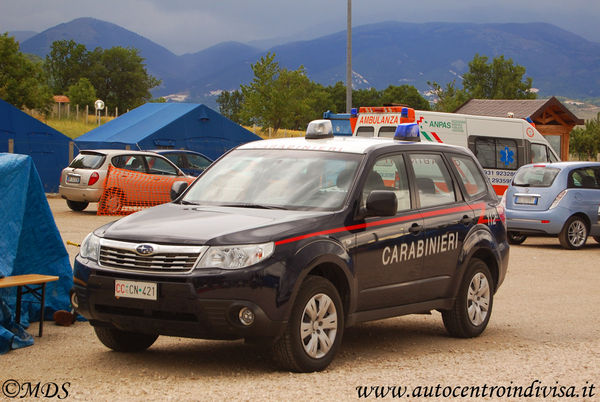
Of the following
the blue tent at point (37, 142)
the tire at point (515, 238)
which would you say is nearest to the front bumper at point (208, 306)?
the tire at point (515, 238)

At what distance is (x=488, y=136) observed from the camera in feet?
78.7

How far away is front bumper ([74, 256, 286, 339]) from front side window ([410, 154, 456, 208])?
2367mm

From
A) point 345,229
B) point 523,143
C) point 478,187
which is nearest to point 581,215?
point 523,143

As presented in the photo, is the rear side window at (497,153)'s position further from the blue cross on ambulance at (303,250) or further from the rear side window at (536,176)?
the blue cross on ambulance at (303,250)

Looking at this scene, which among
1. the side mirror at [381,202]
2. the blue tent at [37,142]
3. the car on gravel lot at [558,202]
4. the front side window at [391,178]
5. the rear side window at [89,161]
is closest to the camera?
the side mirror at [381,202]

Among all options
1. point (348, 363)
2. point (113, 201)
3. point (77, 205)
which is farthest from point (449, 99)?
point (348, 363)

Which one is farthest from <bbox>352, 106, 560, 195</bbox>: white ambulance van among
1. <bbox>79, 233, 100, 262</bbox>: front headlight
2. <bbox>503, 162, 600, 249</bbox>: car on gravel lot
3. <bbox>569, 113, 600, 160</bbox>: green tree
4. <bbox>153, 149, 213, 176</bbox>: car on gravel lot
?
<bbox>569, 113, 600, 160</bbox>: green tree

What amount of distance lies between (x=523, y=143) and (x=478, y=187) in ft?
51.2

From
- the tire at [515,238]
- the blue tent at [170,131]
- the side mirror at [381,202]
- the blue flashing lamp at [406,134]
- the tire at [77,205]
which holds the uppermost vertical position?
the blue tent at [170,131]

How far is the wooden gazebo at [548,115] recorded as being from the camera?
38.9 meters

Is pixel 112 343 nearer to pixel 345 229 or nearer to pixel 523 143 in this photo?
pixel 345 229

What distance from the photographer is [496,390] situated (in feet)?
21.1

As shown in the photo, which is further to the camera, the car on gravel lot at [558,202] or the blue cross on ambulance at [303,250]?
the car on gravel lot at [558,202]

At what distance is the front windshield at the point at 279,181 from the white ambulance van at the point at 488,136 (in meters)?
14.6
